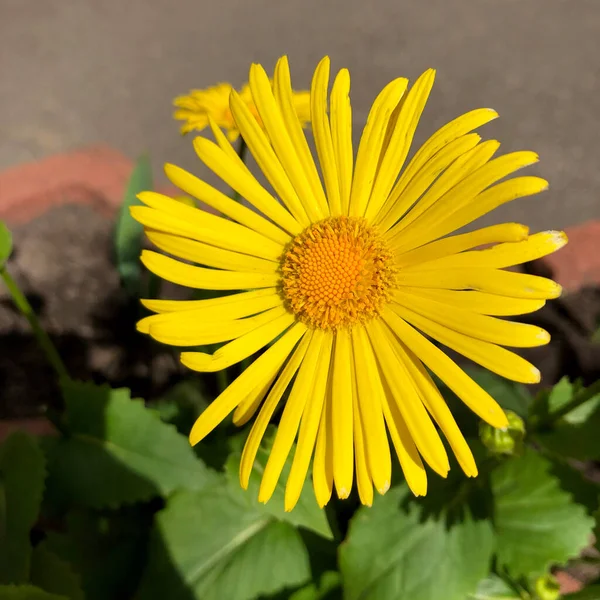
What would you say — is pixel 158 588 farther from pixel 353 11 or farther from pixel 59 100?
pixel 353 11

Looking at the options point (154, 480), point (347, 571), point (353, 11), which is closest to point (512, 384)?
point (347, 571)

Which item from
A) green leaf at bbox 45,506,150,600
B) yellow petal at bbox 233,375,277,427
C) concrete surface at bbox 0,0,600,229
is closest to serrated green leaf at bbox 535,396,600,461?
yellow petal at bbox 233,375,277,427

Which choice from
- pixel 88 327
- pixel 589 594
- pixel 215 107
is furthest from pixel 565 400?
pixel 88 327

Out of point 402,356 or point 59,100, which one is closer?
point 402,356

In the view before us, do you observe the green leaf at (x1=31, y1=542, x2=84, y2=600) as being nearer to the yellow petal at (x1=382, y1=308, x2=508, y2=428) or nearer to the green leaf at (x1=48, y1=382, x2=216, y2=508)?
the green leaf at (x1=48, y1=382, x2=216, y2=508)

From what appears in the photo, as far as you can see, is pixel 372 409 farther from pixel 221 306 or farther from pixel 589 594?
pixel 589 594

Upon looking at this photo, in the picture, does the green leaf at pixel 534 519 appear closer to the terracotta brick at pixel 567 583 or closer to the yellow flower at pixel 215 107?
the terracotta brick at pixel 567 583
